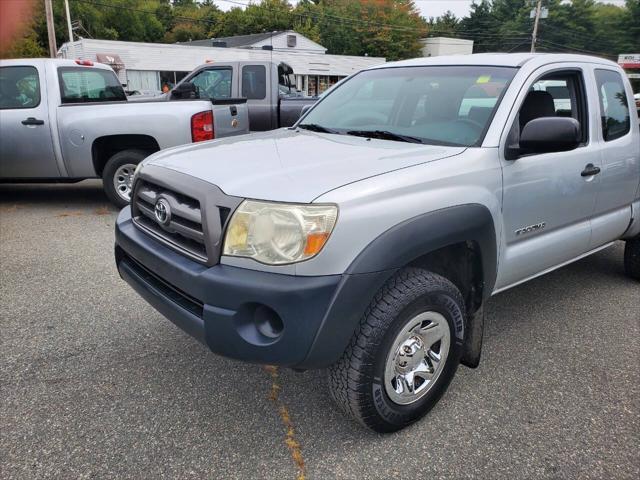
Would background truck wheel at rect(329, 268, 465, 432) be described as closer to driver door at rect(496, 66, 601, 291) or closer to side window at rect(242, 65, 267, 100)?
driver door at rect(496, 66, 601, 291)

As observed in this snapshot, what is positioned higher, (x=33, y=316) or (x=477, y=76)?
(x=477, y=76)

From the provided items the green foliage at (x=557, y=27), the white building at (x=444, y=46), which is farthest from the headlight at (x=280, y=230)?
the green foliage at (x=557, y=27)

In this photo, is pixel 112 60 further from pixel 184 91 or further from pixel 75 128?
pixel 75 128

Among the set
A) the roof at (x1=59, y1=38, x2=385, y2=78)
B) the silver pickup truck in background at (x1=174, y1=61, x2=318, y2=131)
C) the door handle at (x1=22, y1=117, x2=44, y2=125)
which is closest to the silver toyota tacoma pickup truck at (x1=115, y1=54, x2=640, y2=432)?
the door handle at (x1=22, y1=117, x2=44, y2=125)

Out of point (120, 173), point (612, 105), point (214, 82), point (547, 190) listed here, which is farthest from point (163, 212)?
point (214, 82)

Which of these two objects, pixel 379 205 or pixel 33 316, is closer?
pixel 379 205

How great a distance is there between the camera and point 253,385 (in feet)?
9.14

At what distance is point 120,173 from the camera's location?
20.7ft

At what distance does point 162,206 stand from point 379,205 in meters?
1.06

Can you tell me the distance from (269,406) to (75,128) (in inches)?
193

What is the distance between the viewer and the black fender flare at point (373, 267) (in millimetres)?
1998

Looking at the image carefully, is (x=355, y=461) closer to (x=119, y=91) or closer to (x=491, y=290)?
(x=491, y=290)

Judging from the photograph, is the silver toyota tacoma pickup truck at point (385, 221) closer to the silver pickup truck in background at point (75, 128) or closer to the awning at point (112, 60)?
the silver pickup truck in background at point (75, 128)

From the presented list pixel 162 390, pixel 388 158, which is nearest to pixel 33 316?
Answer: pixel 162 390
